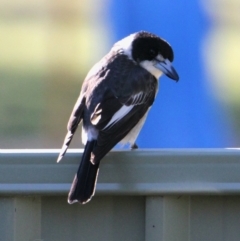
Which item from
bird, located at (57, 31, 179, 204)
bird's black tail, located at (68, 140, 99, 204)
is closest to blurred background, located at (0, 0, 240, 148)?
bird, located at (57, 31, 179, 204)

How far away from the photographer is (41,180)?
167 centimetres

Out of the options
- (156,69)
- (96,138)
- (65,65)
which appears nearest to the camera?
(96,138)

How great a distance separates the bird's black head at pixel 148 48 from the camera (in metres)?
2.67

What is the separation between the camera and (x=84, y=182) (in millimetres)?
1729

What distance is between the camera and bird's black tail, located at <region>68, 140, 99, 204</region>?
64.8 inches

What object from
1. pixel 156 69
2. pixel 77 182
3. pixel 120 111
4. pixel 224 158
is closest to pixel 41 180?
pixel 77 182

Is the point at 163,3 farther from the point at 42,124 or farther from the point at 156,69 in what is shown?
the point at 42,124

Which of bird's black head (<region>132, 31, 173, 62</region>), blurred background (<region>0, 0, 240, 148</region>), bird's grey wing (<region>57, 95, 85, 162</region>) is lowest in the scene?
blurred background (<region>0, 0, 240, 148</region>)

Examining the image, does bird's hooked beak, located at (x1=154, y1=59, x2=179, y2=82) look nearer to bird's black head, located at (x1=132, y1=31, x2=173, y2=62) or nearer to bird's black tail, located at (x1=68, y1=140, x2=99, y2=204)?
bird's black head, located at (x1=132, y1=31, x2=173, y2=62)

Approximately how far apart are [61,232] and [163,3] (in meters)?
2.00

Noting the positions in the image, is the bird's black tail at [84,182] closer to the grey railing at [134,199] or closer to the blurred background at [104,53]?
the grey railing at [134,199]

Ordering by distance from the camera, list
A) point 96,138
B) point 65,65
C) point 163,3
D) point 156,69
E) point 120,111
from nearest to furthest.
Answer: point 96,138 < point 120,111 < point 156,69 < point 163,3 < point 65,65

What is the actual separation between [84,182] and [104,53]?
2.22 meters

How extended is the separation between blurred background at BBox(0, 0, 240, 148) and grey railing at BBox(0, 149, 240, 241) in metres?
1.66
